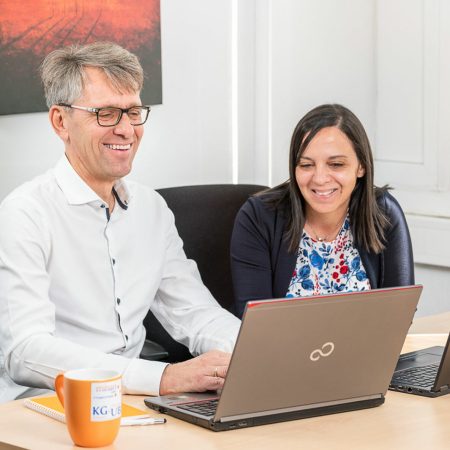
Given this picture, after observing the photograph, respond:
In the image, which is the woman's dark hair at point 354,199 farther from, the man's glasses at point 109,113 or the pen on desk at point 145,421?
the pen on desk at point 145,421

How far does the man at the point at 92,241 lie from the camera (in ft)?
6.79

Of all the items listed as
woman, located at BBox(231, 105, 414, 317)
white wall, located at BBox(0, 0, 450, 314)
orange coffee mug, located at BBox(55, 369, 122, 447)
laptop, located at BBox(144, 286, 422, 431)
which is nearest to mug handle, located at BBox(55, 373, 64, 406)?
orange coffee mug, located at BBox(55, 369, 122, 447)

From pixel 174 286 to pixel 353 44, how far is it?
1644 mm

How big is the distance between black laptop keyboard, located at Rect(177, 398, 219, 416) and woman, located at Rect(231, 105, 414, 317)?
0.92 meters

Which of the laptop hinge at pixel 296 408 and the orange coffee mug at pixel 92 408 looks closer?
the orange coffee mug at pixel 92 408

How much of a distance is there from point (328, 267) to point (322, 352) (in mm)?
1063

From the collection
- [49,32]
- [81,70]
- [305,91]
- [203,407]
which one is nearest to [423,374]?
[203,407]

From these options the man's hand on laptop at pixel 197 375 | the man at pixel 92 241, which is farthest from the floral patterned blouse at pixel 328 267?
the man's hand on laptop at pixel 197 375

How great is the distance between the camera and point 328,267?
269cm

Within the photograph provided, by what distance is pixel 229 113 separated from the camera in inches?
139

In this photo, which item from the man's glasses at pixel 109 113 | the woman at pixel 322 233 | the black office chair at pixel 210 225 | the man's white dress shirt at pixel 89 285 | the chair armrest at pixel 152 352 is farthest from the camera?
the black office chair at pixel 210 225

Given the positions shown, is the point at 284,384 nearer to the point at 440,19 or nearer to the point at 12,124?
the point at 12,124

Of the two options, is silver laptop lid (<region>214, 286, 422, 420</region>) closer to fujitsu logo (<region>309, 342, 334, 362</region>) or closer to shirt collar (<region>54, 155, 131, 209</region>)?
fujitsu logo (<region>309, 342, 334, 362</region>)

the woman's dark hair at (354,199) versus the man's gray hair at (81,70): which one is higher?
the man's gray hair at (81,70)
